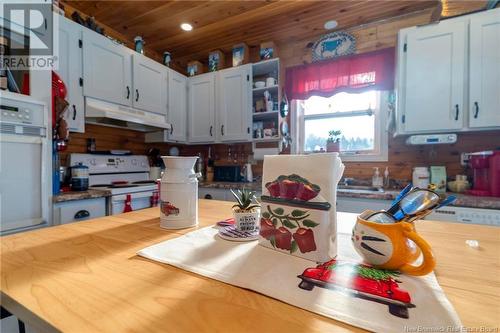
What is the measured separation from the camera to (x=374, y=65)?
94.3 inches

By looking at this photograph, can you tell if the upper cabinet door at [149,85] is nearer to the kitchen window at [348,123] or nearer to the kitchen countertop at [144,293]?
the kitchen window at [348,123]

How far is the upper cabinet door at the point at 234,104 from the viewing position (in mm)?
2742

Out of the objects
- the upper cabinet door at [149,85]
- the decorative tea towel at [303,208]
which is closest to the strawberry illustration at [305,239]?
the decorative tea towel at [303,208]

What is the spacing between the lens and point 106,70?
220 centimetres

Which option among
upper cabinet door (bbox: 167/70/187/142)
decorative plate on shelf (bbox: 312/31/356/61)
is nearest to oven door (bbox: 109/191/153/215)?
upper cabinet door (bbox: 167/70/187/142)

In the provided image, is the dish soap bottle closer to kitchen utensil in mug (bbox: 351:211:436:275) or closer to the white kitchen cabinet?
kitchen utensil in mug (bbox: 351:211:436:275)

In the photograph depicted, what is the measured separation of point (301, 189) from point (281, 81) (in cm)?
257

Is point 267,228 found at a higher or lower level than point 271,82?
lower

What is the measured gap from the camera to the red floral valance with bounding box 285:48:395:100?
2359 mm

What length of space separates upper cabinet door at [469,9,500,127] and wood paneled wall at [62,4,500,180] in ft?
1.15

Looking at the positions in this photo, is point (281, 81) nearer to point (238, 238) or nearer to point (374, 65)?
point (374, 65)

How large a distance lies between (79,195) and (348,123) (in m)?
2.72

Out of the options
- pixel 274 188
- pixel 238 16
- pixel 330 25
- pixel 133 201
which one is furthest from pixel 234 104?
pixel 274 188

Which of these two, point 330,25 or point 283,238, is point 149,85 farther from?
point 283,238
